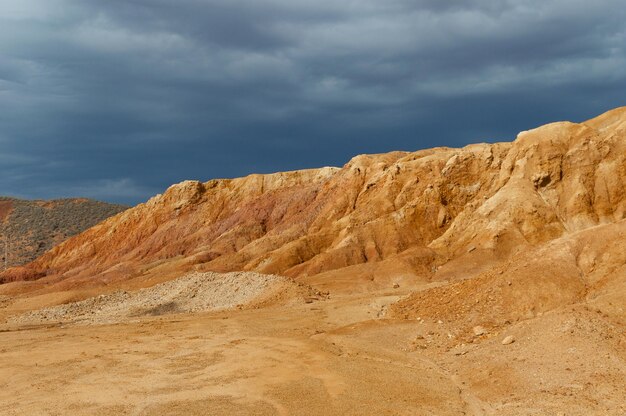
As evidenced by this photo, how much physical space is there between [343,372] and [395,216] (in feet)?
143

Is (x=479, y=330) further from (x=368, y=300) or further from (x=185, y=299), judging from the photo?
(x=185, y=299)

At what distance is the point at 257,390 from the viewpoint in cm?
1828

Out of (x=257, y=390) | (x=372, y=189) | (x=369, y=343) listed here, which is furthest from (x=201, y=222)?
(x=257, y=390)

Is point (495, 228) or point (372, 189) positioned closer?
point (495, 228)

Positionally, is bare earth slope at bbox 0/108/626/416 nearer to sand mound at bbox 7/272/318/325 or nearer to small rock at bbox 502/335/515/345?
small rock at bbox 502/335/515/345

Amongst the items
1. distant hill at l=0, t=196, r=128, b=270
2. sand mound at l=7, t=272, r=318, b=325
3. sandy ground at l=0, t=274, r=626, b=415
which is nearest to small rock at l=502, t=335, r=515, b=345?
sandy ground at l=0, t=274, r=626, b=415

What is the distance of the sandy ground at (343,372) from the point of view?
16484 mm

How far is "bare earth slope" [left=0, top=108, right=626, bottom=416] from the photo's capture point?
17.7 m

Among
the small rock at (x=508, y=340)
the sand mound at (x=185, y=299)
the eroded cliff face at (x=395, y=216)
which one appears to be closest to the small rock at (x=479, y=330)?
the small rock at (x=508, y=340)

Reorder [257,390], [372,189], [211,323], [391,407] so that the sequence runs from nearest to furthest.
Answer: [391,407] < [257,390] < [211,323] < [372,189]

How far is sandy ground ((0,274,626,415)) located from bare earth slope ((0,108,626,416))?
3.4 inches

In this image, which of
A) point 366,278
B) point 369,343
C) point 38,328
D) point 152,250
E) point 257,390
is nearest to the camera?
point 257,390

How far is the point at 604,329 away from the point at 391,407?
8296 mm

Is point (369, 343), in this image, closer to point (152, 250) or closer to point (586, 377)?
point (586, 377)
